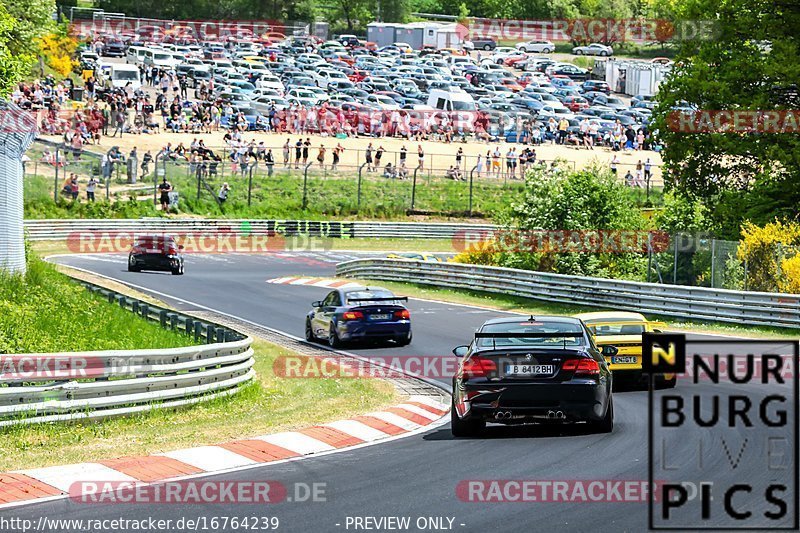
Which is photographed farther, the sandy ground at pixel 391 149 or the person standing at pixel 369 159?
the sandy ground at pixel 391 149

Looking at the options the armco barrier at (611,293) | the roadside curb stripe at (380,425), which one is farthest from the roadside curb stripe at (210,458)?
the armco barrier at (611,293)

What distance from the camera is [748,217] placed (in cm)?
3641

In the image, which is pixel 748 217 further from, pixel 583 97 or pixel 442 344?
pixel 583 97

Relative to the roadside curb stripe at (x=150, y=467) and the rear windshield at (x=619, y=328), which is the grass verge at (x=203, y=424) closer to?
the roadside curb stripe at (x=150, y=467)

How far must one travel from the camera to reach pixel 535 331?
46.2 ft

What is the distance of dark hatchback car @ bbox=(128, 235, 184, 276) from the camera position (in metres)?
42.7

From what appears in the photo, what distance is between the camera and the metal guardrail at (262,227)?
5184 centimetres

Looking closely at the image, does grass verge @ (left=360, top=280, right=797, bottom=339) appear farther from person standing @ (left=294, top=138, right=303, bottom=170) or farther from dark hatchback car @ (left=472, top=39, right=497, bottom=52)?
dark hatchback car @ (left=472, top=39, right=497, bottom=52)

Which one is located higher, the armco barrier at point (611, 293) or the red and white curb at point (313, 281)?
the armco barrier at point (611, 293)

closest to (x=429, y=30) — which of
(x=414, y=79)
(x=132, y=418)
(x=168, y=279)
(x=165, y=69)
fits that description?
(x=414, y=79)

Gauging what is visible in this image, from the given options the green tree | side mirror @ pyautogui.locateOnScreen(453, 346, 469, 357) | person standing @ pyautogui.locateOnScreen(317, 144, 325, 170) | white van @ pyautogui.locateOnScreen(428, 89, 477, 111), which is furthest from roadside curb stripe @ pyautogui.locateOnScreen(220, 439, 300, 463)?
white van @ pyautogui.locateOnScreen(428, 89, 477, 111)

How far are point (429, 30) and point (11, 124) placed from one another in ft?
250

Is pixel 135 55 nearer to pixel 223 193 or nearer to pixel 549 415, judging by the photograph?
pixel 223 193

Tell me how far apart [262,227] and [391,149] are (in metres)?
12.8
